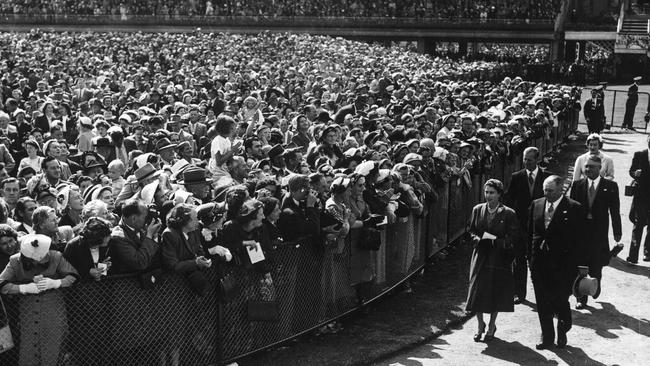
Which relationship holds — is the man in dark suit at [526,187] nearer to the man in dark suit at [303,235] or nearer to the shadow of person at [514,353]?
the shadow of person at [514,353]

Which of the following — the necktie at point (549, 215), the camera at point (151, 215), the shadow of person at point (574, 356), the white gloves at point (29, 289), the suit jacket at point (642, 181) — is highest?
the camera at point (151, 215)

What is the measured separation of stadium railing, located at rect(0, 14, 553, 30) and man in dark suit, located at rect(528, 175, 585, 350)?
42488mm

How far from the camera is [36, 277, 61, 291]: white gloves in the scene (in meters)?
6.49

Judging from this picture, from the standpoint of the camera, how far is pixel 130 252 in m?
7.05

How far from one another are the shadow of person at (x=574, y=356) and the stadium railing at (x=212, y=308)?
2172mm

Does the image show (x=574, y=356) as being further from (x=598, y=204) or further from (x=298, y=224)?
(x=298, y=224)

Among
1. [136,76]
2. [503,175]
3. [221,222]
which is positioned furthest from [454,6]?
[221,222]

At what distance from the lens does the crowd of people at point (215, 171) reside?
23.3ft

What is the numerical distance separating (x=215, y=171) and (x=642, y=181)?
5981 mm

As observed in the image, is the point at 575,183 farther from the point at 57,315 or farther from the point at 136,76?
the point at 136,76

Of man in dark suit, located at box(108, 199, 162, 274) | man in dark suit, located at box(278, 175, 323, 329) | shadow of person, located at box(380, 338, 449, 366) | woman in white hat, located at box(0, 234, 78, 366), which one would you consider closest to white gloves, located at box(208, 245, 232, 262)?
man in dark suit, located at box(108, 199, 162, 274)

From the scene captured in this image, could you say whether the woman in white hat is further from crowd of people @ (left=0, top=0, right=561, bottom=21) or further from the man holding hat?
crowd of people @ (left=0, top=0, right=561, bottom=21)

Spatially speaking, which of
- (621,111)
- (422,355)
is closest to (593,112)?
(621,111)

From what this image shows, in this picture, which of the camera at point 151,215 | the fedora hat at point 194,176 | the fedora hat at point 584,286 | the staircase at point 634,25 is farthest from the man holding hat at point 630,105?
the staircase at point 634,25
